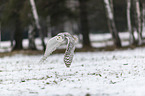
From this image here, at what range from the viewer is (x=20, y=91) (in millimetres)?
6969

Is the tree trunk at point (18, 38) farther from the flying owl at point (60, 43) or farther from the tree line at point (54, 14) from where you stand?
the flying owl at point (60, 43)

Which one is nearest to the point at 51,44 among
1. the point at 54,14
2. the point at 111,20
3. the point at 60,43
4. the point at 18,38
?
the point at 60,43

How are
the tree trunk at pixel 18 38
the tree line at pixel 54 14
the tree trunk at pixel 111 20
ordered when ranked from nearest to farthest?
the tree trunk at pixel 111 20 < the tree line at pixel 54 14 < the tree trunk at pixel 18 38

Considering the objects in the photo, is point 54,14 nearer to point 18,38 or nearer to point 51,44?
point 18,38

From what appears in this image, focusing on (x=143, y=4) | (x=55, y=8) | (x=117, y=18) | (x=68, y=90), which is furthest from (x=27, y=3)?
(x=117, y=18)

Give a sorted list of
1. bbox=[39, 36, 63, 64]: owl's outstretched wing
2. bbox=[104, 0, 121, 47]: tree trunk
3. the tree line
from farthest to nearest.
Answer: the tree line → bbox=[104, 0, 121, 47]: tree trunk → bbox=[39, 36, 63, 64]: owl's outstretched wing

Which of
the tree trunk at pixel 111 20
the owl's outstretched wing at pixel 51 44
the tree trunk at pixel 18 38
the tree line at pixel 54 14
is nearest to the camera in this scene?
the owl's outstretched wing at pixel 51 44

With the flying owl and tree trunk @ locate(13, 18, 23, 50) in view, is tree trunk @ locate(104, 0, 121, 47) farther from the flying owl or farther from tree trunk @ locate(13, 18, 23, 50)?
the flying owl

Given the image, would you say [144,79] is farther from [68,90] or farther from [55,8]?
[55,8]

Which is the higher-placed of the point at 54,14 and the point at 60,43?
the point at 54,14

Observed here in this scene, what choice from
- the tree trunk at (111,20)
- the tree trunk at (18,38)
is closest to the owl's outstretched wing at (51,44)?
the tree trunk at (111,20)

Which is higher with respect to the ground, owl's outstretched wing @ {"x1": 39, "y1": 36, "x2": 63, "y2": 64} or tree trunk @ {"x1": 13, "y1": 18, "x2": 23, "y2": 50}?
owl's outstretched wing @ {"x1": 39, "y1": 36, "x2": 63, "y2": 64}

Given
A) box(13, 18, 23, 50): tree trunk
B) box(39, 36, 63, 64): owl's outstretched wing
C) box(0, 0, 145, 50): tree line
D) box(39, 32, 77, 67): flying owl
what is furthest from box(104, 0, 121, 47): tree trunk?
box(39, 36, 63, 64): owl's outstretched wing

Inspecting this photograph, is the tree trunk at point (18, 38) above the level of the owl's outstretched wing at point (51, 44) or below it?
below
